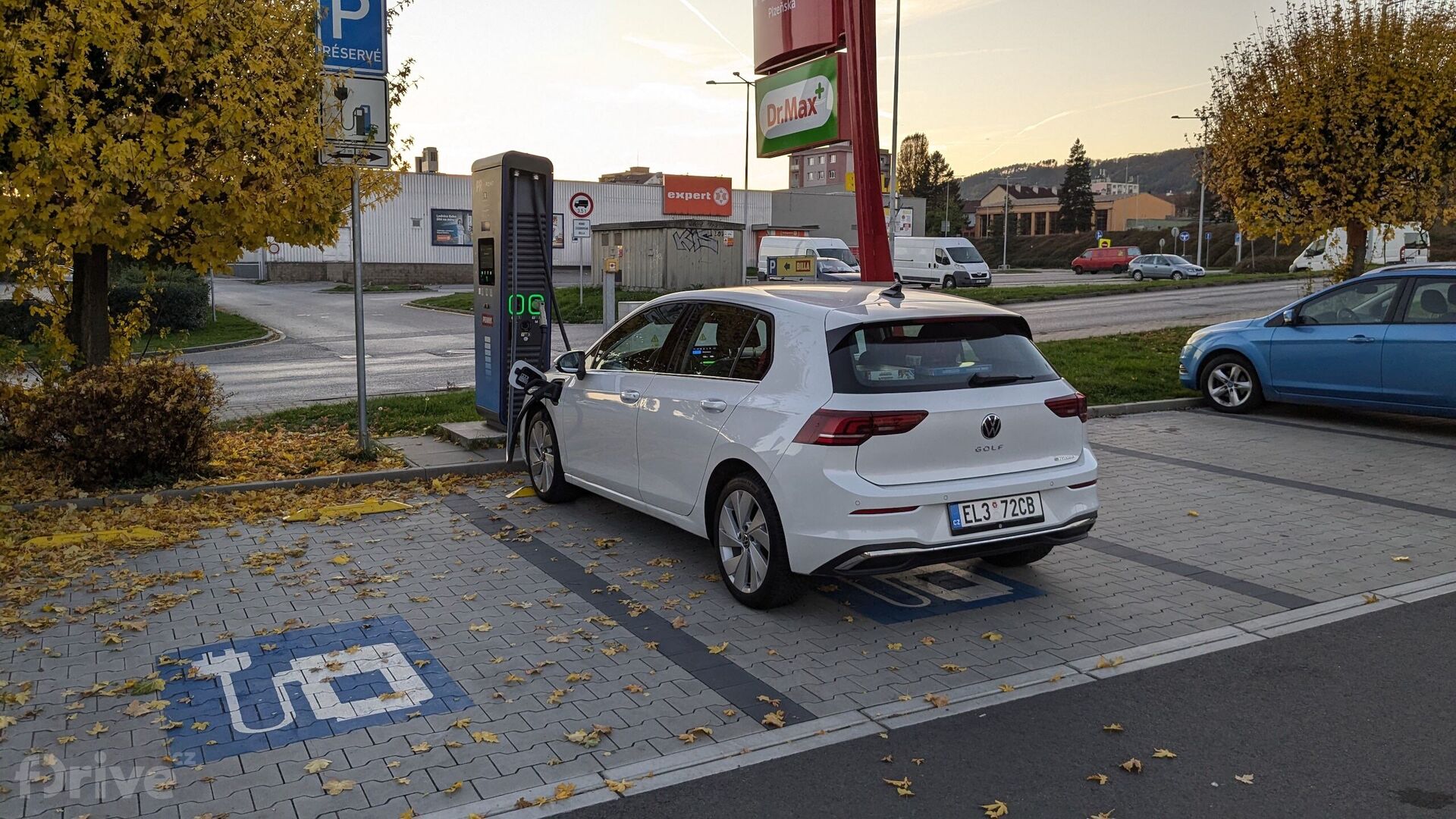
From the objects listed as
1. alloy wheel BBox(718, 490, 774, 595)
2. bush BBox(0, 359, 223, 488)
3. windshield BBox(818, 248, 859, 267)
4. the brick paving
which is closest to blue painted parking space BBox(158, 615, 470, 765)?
the brick paving

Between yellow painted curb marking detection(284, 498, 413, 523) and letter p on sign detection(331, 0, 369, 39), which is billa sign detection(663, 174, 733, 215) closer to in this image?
letter p on sign detection(331, 0, 369, 39)

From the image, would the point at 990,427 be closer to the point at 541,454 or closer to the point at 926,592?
the point at 926,592

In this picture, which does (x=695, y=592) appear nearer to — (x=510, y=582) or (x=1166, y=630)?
(x=510, y=582)

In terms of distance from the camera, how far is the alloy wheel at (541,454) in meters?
7.94

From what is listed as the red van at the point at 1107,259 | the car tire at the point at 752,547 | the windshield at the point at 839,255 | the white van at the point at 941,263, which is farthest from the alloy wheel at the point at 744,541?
the red van at the point at 1107,259

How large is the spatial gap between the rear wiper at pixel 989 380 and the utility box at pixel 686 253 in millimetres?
26649

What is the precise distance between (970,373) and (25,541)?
18.3ft

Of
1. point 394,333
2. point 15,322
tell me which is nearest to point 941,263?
point 394,333

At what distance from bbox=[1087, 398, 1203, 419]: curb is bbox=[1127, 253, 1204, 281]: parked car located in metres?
35.0

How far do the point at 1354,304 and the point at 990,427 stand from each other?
7.70m

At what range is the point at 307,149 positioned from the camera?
8.61 metres

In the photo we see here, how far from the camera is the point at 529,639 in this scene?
5.35 metres

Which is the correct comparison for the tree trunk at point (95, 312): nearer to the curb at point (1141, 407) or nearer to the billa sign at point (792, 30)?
the billa sign at point (792, 30)

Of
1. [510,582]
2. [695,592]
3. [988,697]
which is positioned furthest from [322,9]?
[988,697]
